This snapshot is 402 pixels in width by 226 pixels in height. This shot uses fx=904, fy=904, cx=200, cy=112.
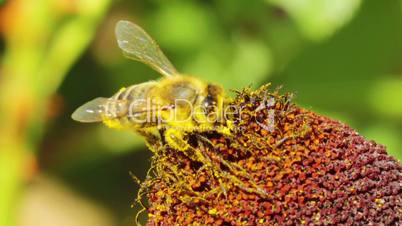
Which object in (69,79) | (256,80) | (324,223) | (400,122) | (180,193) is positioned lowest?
(180,193)

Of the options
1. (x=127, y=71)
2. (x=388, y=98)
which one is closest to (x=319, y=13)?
(x=388, y=98)

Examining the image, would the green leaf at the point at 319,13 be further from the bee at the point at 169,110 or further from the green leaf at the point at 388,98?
the bee at the point at 169,110

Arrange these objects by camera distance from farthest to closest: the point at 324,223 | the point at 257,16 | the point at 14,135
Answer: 1. the point at 257,16
2. the point at 14,135
3. the point at 324,223

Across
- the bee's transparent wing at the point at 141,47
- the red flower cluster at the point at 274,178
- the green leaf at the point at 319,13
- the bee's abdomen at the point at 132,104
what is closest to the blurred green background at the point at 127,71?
the green leaf at the point at 319,13

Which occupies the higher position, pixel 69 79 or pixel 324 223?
pixel 69 79

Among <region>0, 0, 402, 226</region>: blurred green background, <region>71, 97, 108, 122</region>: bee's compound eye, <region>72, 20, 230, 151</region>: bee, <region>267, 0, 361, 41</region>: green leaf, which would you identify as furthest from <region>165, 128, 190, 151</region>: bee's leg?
<region>267, 0, 361, 41</region>: green leaf

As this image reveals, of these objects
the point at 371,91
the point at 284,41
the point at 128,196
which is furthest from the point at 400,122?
the point at 128,196

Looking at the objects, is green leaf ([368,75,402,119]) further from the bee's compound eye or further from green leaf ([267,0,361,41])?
the bee's compound eye

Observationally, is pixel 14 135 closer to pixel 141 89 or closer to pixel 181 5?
A: pixel 181 5
